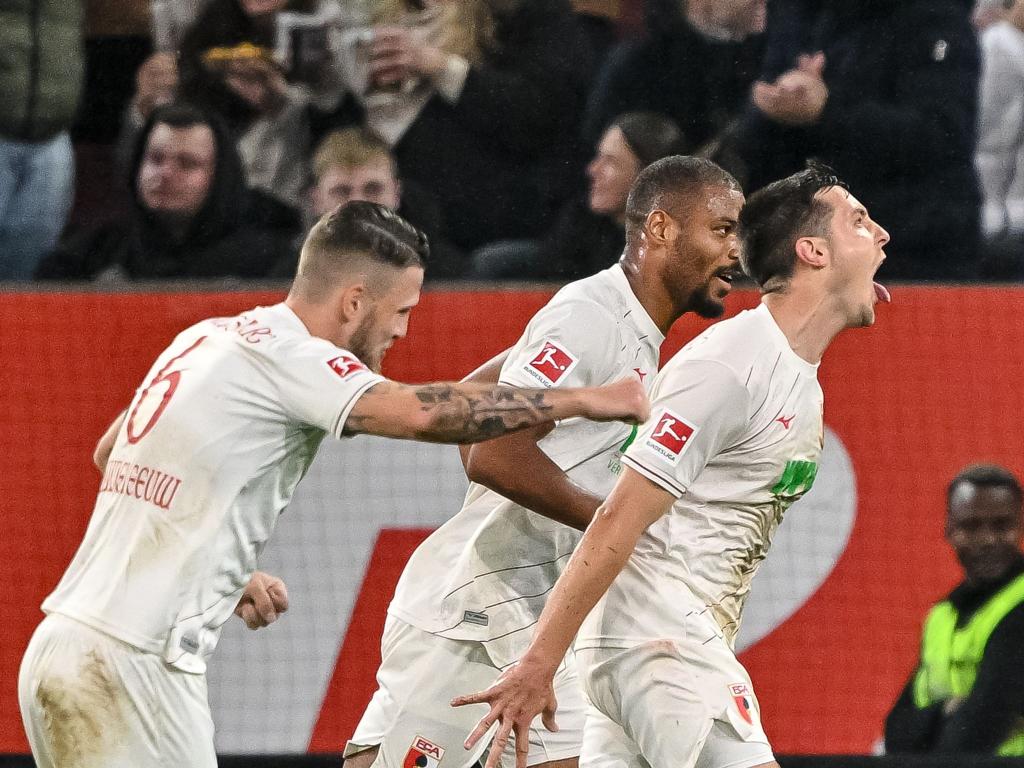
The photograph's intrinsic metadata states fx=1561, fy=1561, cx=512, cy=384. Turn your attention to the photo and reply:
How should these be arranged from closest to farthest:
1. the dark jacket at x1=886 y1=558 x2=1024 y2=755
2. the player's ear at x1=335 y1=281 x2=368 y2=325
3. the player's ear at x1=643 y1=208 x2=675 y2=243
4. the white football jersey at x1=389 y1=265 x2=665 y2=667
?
1. the player's ear at x1=335 y1=281 x2=368 y2=325
2. the white football jersey at x1=389 y1=265 x2=665 y2=667
3. the player's ear at x1=643 y1=208 x2=675 y2=243
4. the dark jacket at x1=886 y1=558 x2=1024 y2=755

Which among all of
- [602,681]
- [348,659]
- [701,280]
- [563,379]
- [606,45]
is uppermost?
[606,45]

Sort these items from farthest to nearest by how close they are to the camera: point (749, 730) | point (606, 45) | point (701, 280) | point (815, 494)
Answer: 1. point (606, 45)
2. point (815, 494)
3. point (701, 280)
4. point (749, 730)

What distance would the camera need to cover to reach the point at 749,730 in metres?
3.52

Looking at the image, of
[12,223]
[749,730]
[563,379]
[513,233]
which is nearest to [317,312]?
[563,379]

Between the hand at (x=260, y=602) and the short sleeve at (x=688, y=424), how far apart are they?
3.37 ft

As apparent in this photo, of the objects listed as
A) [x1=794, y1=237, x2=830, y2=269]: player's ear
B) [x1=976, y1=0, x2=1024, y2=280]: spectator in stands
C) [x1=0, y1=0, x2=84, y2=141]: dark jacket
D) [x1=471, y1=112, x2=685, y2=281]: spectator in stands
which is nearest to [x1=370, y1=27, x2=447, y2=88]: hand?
[x1=471, y1=112, x2=685, y2=281]: spectator in stands

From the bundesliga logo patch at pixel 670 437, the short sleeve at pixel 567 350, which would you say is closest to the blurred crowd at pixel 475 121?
the short sleeve at pixel 567 350

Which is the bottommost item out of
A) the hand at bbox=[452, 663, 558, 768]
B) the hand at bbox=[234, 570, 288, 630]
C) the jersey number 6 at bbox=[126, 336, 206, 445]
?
the hand at bbox=[234, 570, 288, 630]

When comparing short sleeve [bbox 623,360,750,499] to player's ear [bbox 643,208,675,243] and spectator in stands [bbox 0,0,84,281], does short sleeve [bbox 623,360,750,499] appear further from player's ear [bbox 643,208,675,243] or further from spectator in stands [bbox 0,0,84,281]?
spectator in stands [bbox 0,0,84,281]

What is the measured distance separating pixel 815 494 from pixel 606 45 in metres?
2.01

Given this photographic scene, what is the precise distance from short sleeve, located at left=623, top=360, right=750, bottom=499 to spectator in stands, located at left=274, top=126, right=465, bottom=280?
2.72 m

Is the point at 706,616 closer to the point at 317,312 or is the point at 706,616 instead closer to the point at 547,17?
the point at 317,312

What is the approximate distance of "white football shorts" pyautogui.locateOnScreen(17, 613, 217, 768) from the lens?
3352 millimetres

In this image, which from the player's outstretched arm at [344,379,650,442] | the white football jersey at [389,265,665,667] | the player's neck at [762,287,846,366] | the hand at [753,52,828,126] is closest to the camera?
the player's outstretched arm at [344,379,650,442]
